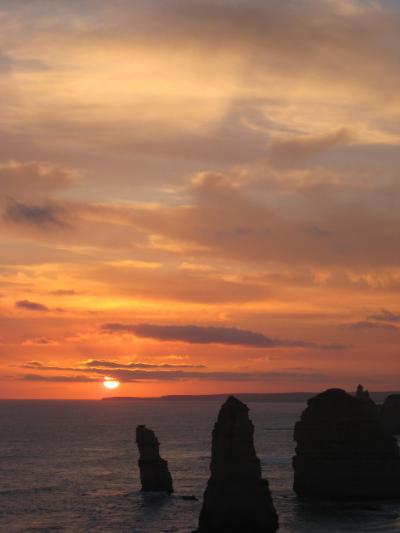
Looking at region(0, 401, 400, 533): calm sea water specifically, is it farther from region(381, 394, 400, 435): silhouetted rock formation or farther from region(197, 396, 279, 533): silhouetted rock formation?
region(381, 394, 400, 435): silhouetted rock formation

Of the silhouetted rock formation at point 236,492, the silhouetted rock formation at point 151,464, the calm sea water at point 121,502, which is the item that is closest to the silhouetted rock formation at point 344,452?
the calm sea water at point 121,502

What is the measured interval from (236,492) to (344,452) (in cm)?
2012

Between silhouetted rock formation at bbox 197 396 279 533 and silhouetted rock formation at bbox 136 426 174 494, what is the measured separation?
22737 millimetres

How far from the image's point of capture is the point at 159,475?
87125mm

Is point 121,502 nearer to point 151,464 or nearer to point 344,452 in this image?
point 151,464

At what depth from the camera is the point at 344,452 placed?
76.8 meters

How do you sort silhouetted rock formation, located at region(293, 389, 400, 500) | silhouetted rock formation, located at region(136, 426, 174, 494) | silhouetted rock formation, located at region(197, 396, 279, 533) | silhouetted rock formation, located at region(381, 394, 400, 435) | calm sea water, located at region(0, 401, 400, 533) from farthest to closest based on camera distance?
1. silhouetted rock formation, located at region(381, 394, 400, 435)
2. silhouetted rock formation, located at region(136, 426, 174, 494)
3. silhouetted rock formation, located at region(293, 389, 400, 500)
4. calm sea water, located at region(0, 401, 400, 533)
5. silhouetted rock formation, located at region(197, 396, 279, 533)

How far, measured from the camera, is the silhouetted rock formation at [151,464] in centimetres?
8350

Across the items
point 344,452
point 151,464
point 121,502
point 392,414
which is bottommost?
point 121,502

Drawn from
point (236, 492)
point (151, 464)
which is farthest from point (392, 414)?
point (236, 492)

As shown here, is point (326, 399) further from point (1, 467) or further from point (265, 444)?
point (265, 444)

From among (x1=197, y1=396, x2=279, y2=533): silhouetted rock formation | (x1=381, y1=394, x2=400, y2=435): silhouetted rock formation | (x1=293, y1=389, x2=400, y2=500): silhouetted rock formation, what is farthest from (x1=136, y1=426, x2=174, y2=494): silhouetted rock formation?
(x1=381, y1=394, x2=400, y2=435): silhouetted rock formation

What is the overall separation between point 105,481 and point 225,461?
50441mm

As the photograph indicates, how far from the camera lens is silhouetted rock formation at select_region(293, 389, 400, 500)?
251 feet
